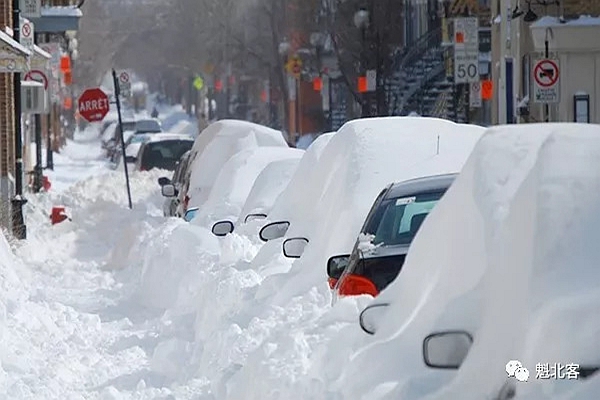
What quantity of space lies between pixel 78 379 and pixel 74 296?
6.63m

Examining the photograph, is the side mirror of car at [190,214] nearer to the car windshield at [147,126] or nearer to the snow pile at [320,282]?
the snow pile at [320,282]

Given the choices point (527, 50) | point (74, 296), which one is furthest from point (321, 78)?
point (74, 296)

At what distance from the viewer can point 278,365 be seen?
7.91m

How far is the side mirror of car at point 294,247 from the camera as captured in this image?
A: 40.5 feet

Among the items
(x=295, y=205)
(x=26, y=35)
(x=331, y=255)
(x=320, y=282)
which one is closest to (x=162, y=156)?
Answer: (x=26, y=35)

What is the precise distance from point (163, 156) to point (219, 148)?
466 inches

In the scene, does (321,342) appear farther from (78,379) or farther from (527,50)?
(527,50)

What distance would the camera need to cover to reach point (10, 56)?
776 inches

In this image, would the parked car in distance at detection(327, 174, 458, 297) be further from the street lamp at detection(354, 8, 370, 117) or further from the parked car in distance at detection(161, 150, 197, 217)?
the street lamp at detection(354, 8, 370, 117)

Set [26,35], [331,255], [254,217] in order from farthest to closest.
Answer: [26,35], [254,217], [331,255]

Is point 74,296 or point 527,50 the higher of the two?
point 527,50

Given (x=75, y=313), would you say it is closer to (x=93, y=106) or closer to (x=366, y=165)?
(x=366, y=165)

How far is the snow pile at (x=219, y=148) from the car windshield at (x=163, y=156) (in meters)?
10.3

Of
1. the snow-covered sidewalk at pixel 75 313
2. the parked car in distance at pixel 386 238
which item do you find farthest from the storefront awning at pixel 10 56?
the parked car in distance at pixel 386 238
